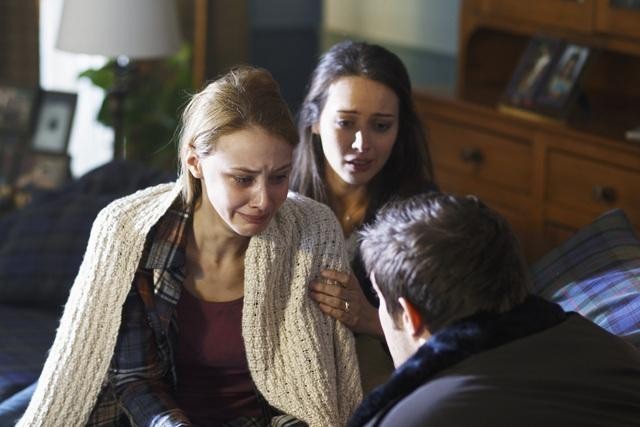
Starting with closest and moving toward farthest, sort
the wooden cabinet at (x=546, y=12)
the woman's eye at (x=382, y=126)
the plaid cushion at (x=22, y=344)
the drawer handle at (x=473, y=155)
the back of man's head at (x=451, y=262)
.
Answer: the back of man's head at (x=451, y=262)
the woman's eye at (x=382, y=126)
the plaid cushion at (x=22, y=344)
the wooden cabinet at (x=546, y=12)
the drawer handle at (x=473, y=155)

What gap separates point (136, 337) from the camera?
214 centimetres

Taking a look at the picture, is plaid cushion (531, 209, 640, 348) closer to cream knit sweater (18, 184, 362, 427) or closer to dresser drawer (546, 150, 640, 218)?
cream knit sweater (18, 184, 362, 427)

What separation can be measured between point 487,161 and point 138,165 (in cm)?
102

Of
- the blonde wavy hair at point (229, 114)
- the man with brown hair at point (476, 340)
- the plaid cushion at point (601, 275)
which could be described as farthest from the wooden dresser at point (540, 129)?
the man with brown hair at point (476, 340)

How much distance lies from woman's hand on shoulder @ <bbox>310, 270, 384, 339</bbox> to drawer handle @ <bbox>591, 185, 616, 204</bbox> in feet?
3.88

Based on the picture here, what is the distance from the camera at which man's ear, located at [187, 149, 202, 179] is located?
2.09 meters

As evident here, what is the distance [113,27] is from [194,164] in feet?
5.27

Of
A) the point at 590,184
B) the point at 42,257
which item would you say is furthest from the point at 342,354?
the point at 590,184

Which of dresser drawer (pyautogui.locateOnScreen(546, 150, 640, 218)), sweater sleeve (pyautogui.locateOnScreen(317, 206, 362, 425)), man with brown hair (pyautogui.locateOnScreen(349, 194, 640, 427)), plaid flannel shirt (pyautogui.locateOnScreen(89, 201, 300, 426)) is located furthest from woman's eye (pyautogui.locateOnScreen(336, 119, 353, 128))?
dresser drawer (pyautogui.locateOnScreen(546, 150, 640, 218))

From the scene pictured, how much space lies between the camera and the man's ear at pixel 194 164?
209cm

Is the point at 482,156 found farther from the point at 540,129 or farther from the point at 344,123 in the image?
the point at 344,123

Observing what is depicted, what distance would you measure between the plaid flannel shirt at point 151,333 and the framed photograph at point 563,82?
1529 millimetres

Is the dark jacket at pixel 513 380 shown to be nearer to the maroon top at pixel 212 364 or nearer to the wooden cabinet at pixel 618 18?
the maroon top at pixel 212 364

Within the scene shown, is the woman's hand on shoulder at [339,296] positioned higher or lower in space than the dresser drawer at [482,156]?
higher
